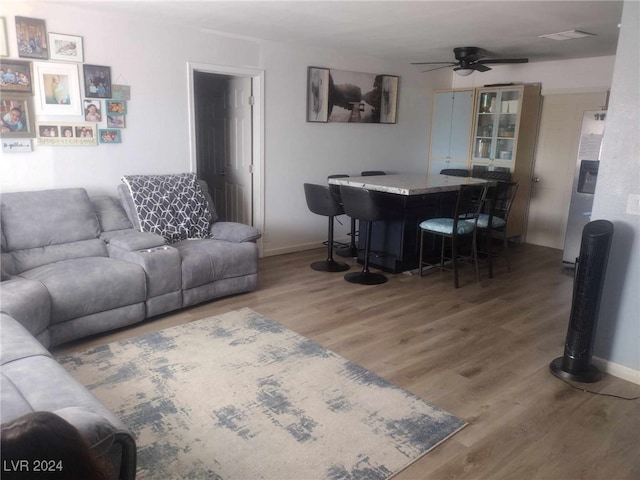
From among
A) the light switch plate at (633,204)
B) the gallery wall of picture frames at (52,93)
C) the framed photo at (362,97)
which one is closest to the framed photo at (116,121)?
the gallery wall of picture frames at (52,93)

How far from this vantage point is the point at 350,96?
5727 millimetres

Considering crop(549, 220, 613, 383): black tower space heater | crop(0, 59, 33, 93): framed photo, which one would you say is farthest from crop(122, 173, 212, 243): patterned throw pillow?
crop(549, 220, 613, 383): black tower space heater

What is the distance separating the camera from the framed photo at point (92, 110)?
392 cm

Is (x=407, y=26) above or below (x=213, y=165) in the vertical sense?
above

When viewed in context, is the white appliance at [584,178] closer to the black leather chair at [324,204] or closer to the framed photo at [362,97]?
the framed photo at [362,97]

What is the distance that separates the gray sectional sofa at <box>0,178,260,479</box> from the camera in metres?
2.81

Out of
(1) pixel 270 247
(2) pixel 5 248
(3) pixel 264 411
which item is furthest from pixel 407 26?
(2) pixel 5 248

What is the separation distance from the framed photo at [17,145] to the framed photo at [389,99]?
404 centimetres

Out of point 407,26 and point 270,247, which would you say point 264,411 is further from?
point 407,26

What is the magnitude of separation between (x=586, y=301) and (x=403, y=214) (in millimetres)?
2144

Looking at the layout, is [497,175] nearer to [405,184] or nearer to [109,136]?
[405,184]

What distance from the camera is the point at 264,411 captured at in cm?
245

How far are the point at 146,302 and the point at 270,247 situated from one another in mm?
2111

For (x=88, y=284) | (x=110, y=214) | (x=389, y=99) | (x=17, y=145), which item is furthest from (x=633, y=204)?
(x=17, y=145)
